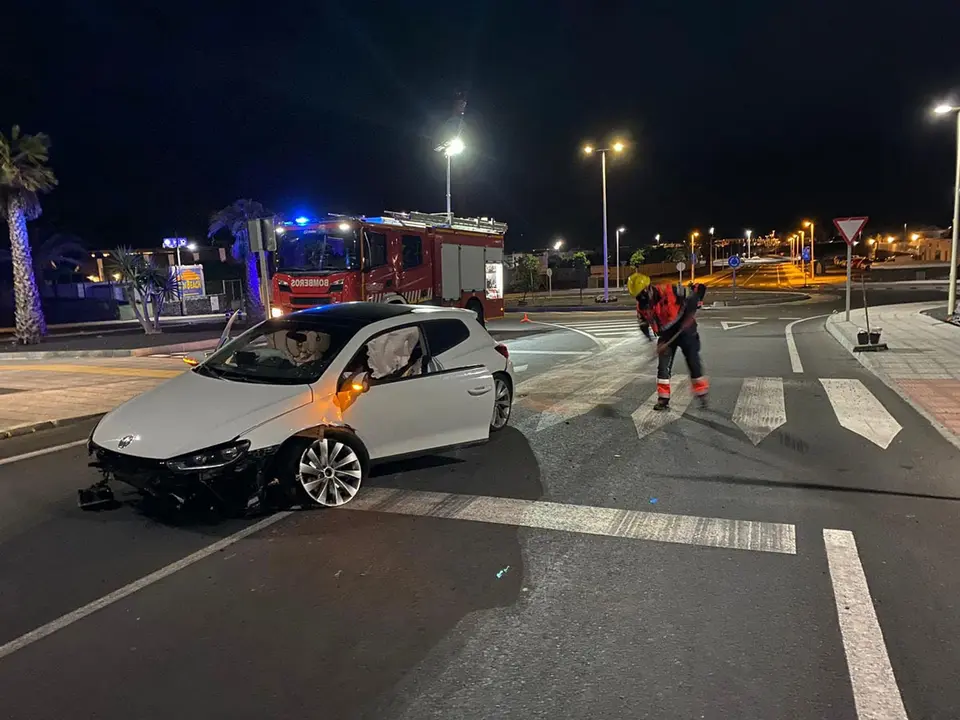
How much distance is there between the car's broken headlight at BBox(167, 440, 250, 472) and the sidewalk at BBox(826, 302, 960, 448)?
6.80 meters

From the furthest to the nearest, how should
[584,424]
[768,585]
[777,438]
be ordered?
[584,424] → [777,438] → [768,585]

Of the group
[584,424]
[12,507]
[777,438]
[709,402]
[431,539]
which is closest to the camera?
[431,539]

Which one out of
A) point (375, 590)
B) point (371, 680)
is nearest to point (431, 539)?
point (375, 590)

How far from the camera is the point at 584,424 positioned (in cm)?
822

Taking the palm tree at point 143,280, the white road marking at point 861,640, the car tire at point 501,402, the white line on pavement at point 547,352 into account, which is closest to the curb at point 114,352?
the palm tree at point 143,280

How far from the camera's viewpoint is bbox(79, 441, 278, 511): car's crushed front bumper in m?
4.80

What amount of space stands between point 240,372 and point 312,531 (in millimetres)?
1688

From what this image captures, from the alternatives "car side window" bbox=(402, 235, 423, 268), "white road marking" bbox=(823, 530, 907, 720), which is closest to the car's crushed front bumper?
"white road marking" bbox=(823, 530, 907, 720)

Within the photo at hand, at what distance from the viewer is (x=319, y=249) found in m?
15.9

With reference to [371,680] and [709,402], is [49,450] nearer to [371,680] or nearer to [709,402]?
[371,680]

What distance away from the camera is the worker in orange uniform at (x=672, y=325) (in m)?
8.80

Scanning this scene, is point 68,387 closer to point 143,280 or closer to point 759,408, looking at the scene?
point 759,408

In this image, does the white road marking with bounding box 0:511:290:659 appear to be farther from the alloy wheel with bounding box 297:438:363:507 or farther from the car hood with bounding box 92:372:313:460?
the car hood with bounding box 92:372:313:460

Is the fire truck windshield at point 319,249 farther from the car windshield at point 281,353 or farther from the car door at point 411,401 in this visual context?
the car door at point 411,401
